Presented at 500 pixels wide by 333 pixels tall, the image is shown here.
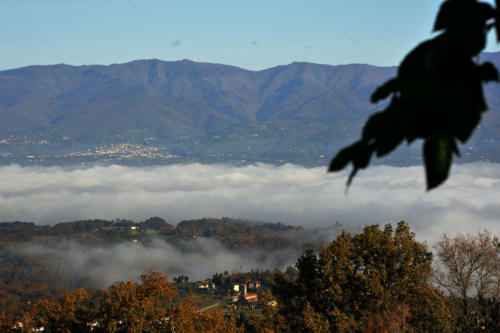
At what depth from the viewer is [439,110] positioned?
157cm

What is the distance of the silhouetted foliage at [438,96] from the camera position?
1553 millimetres

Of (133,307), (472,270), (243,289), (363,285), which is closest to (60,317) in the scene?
(133,307)

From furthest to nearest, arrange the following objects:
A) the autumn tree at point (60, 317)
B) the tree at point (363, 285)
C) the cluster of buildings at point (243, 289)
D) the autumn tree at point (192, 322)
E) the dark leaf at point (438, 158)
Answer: the cluster of buildings at point (243, 289)
the tree at point (363, 285)
the autumn tree at point (60, 317)
the autumn tree at point (192, 322)
the dark leaf at point (438, 158)

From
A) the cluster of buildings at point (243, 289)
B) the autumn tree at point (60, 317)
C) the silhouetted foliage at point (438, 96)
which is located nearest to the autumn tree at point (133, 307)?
the autumn tree at point (60, 317)

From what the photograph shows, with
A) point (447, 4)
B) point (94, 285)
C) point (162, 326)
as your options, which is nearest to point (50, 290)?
point (94, 285)

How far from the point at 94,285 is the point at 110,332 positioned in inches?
7086

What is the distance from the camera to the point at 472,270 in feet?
77.3

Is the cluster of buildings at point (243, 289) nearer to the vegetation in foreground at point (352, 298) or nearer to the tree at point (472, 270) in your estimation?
the vegetation in foreground at point (352, 298)

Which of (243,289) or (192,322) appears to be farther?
(243,289)

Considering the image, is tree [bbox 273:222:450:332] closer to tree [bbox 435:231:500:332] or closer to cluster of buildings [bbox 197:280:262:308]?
tree [bbox 435:231:500:332]

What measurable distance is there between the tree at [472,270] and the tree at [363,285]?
3.27ft

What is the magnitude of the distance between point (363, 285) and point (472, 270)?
4546 mm

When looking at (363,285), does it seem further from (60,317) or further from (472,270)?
(60,317)

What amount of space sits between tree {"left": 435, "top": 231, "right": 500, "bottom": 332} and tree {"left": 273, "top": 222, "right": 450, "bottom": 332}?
1.00m
